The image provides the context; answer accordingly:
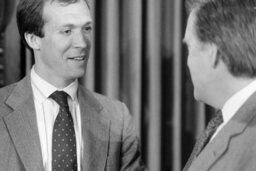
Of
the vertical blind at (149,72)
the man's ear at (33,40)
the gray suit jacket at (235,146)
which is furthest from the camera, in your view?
the vertical blind at (149,72)

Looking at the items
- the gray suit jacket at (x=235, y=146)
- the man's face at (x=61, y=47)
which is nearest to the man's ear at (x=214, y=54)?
the gray suit jacket at (x=235, y=146)

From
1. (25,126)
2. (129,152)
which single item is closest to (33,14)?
(25,126)

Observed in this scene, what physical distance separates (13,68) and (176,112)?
2.34 feet

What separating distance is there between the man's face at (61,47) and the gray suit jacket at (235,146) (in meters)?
0.64

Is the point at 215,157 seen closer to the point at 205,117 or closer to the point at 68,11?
the point at 68,11

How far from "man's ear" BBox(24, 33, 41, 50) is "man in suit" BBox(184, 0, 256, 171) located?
0.64 meters

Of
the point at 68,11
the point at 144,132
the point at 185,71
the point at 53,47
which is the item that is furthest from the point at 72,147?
the point at 185,71

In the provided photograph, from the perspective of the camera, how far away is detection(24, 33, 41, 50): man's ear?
1676mm

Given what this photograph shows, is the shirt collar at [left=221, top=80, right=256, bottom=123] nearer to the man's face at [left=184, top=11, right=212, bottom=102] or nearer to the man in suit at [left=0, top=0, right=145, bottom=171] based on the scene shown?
the man's face at [left=184, top=11, right=212, bottom=102]

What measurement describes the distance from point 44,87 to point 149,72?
0.64m

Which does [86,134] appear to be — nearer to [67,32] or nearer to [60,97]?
[60,97]

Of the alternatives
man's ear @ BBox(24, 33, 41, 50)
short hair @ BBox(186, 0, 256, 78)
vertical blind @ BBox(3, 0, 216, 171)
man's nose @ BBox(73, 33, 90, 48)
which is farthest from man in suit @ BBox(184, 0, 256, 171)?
vertical blind @ BBox(3, 0, 216, 171)

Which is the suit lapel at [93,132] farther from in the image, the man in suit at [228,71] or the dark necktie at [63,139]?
the man in suit at [228,71]

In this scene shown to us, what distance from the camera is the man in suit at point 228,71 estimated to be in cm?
108
